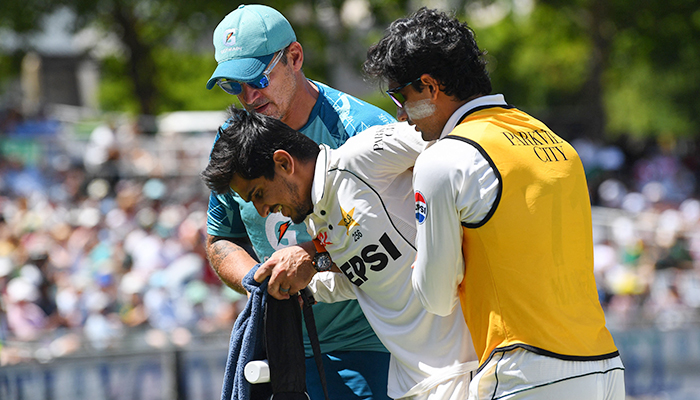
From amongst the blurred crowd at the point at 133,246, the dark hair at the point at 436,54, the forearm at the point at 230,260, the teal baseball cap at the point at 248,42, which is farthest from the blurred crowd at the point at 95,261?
the dark hair at the point at 436,54

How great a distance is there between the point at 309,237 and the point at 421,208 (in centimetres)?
84

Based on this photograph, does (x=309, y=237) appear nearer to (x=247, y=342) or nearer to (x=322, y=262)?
(x=322, y=262)

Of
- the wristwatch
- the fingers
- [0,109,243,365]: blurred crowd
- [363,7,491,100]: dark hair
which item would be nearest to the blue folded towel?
the fingers

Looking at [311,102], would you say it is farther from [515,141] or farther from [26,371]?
[26,371]

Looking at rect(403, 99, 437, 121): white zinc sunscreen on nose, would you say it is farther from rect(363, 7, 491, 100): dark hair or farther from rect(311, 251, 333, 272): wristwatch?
rect(311, 251, 333, 272): wristwatch

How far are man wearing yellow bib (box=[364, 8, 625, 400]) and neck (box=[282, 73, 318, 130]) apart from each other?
83 cm

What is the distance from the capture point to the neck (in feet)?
9.57

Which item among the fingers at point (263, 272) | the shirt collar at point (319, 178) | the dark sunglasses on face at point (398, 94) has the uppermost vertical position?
the dark sunglasses on face at point (398, 94)

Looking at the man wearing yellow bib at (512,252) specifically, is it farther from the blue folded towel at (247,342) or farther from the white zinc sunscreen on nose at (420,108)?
the blue folded towel at (247,342)

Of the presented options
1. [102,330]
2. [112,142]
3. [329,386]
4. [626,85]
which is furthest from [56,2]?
[626,85]

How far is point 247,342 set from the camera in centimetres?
245

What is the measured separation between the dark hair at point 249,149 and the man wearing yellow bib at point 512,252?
0.48 m

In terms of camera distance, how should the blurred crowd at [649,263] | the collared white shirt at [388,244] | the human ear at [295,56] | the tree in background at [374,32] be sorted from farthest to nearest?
the tree in background at [374,32], the blurred crowd at [649,263], the human ear at [295,56], the collared white shirt at [388,244]

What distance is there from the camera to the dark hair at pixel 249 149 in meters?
2.34
